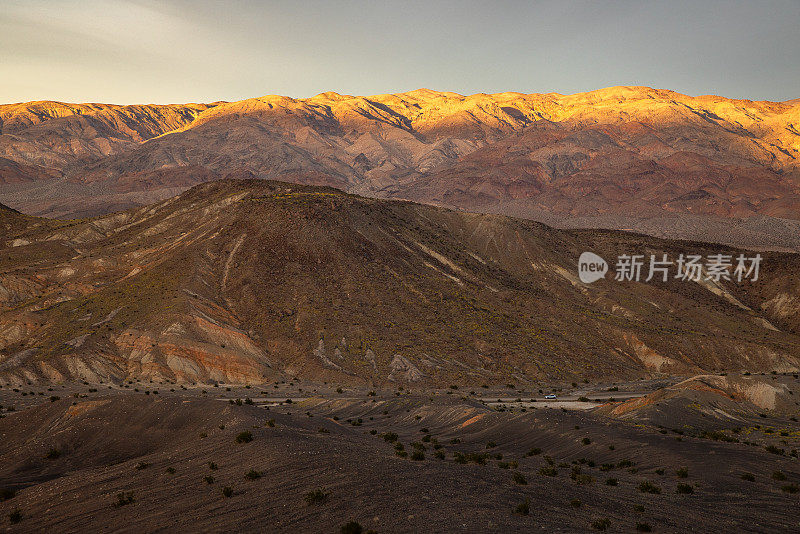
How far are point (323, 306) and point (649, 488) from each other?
58.2 m

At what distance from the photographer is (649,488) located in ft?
76.6

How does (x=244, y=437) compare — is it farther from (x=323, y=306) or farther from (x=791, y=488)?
(x=323, y=306)

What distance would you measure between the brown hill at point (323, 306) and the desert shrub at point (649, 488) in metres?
43.5

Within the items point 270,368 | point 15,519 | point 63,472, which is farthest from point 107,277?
point 15,519

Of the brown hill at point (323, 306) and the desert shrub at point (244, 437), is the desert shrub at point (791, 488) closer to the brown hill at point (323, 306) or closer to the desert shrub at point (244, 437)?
the desert shrub at point (244, 437)

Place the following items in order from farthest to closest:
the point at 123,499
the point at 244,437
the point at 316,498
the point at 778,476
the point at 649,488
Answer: the point at 244,437 < the point at 778,476 < the point at 649,488 < the point at 123,499 < the point at 316,498

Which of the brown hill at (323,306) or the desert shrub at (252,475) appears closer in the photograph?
the desert shrub at (252,475)

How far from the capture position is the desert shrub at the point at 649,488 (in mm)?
23209

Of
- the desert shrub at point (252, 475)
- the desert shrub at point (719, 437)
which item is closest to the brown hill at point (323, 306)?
the desert shrub at point (719, 437)

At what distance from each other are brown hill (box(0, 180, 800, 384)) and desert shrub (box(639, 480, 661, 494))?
143ft

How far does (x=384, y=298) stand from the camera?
8138cm

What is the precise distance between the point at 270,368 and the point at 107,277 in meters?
34.1

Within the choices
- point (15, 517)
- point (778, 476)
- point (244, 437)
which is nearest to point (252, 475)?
point (244, 437)

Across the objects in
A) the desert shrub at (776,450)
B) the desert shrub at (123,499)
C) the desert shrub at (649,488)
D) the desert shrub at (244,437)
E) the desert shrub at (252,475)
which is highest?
the desert shrub at (776,450)
